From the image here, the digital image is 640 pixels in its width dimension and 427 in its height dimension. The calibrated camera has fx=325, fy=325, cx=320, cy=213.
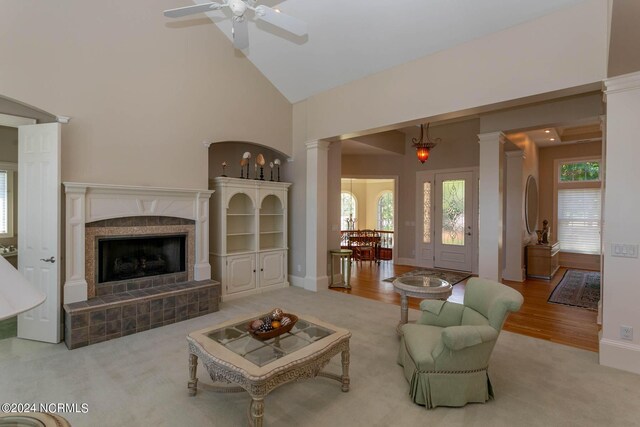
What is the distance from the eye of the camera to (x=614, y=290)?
9.99 ft

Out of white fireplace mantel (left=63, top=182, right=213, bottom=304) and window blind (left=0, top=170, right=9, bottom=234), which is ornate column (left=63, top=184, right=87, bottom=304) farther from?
window blind (left=0, top=170, right=9, bottom=234)

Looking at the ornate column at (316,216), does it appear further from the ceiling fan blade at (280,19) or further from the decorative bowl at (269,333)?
the decorative bowl at (269,333)

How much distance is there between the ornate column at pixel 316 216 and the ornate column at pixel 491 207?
275 cm

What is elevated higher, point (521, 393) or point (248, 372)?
point (248, 372)

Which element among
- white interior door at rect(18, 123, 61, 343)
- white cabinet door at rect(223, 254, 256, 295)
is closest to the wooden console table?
white cabinet door at rect(223, 254, 256, 295)

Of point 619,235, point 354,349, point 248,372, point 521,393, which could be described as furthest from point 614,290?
point 248,372

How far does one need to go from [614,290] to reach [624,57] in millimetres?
2046

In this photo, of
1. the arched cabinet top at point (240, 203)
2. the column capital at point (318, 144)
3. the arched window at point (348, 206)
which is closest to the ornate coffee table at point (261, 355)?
the arched cabinet top at point (240, 203)

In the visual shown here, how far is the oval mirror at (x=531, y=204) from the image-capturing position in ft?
24.0

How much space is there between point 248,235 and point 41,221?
2963 mm

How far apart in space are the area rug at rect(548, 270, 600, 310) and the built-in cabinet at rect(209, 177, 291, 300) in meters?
4.70

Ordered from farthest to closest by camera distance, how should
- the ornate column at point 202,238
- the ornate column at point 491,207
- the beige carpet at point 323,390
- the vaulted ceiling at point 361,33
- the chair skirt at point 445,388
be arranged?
the ornate column at point 491,207, the ornate column at point 202,238, the vaulted ceiling at point 361,33, the chair skirt at point 445,388, the beige carpet at point 323,390

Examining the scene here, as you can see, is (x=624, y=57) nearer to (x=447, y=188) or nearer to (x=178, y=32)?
(x=178, y=32)

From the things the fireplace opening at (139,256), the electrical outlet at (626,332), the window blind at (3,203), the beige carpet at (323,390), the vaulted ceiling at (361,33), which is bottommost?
the beige carpet at (323,390)
